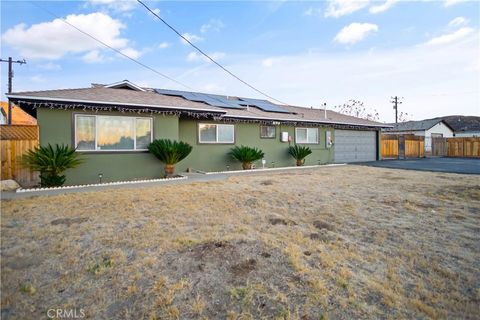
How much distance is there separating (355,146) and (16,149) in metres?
18.1

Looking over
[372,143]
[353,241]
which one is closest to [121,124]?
[353,241]

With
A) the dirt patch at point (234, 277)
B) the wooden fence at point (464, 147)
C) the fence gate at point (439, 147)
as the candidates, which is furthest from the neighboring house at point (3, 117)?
the wooden fence at point (464, 147)

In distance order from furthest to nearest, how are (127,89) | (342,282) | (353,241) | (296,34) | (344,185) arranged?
(296,34)
(127,89)
(344,185)
(353,241)
(342,282)

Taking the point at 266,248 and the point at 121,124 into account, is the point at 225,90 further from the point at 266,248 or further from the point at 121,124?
the point at 266,248

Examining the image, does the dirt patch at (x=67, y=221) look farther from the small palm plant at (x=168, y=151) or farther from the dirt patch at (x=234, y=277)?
the small palm plant at (x=168, y=151)

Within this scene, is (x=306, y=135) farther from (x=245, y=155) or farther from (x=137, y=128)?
(x=137, y=128)

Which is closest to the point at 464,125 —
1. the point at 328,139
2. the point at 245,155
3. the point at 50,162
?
the point at 328,139

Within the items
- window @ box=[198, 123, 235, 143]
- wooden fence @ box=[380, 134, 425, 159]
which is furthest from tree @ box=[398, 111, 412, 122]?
window @ box=[198, 123, 235, 143]

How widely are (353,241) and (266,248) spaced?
135cm

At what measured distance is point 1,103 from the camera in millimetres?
27281

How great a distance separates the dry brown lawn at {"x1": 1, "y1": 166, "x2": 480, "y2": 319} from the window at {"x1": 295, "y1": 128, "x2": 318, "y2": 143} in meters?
9.37

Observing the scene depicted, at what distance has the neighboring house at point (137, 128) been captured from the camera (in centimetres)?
855

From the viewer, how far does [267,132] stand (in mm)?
14219

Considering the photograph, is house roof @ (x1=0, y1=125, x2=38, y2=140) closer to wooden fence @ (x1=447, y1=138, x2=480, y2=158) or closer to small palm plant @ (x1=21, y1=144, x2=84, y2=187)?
small palm plant @ (x1=21, y1=144, x2=84, y2=187)
